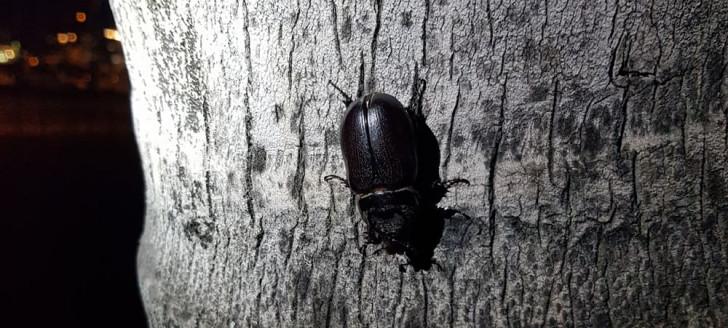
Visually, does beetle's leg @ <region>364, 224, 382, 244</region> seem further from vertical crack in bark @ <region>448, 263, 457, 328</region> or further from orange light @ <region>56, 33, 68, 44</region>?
orange light @ <region>56, 33, 68, 44</region>

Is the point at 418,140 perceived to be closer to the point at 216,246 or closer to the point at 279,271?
the point at 279,271

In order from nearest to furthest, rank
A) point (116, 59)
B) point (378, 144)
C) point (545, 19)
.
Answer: point (545, 19)
point (378, 144)
point (116, 59)

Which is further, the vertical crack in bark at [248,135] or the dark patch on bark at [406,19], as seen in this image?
the vertical crack in bark at [248,135]

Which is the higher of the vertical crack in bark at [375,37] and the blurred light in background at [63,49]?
the blurred light in background at [63,49]

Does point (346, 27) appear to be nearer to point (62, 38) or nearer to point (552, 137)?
point (552, 137)

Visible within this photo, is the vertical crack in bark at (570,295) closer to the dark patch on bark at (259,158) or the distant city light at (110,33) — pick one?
the dark patch on bark at (259,158)

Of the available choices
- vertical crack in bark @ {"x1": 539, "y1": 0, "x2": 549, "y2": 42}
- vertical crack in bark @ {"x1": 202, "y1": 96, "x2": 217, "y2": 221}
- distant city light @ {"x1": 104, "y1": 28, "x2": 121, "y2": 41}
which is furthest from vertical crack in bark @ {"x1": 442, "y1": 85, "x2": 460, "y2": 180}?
distant city light @ {"x1": 104, "y1": 28, "x2": 121, "y2": 41}

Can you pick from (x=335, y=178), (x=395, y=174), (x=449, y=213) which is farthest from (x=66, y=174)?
(x=449, y=213)

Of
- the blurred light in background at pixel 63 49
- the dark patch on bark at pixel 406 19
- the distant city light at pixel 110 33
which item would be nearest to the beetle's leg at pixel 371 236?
the dark patch on bark at pixel 406 19

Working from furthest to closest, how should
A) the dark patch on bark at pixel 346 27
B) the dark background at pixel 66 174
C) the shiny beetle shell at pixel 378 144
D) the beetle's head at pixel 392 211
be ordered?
the dark background at pixel 66 174, the beetle's head at pixel 392 211, the shiny beetle shell at pixel 378 144, the dark patch on bark at pixel 346 27
